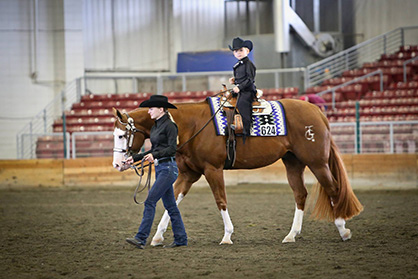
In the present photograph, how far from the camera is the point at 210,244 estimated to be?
24.7ft

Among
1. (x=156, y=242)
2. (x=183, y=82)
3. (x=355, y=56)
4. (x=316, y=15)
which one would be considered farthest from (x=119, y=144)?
(x=316, y=15)

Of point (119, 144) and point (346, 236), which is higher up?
point (119, 144)

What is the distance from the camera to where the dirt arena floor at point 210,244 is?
5844 millimetres

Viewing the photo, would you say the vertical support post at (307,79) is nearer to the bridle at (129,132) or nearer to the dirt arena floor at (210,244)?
the dirt arena floor at (210,244)

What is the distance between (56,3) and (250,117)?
16.9m

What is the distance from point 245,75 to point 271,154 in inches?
39.8

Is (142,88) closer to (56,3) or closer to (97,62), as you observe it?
(97,62)

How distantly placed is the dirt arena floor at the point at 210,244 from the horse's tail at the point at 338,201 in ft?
1.01

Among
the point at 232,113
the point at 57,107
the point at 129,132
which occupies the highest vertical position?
the point at 57,107

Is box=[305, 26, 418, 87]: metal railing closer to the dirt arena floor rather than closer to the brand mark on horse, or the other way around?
→ the dirt arena floor

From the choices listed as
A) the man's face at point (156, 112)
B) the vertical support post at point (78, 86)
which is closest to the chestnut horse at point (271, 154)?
the man's face at point (156, 112)

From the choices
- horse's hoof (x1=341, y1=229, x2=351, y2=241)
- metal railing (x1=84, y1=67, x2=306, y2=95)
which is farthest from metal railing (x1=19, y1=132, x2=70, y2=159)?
horse's hoof (x1=341, y1=229, x2=351, y2=241)

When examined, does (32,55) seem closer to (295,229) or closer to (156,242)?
(156,242)

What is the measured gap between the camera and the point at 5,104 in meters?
22.4
